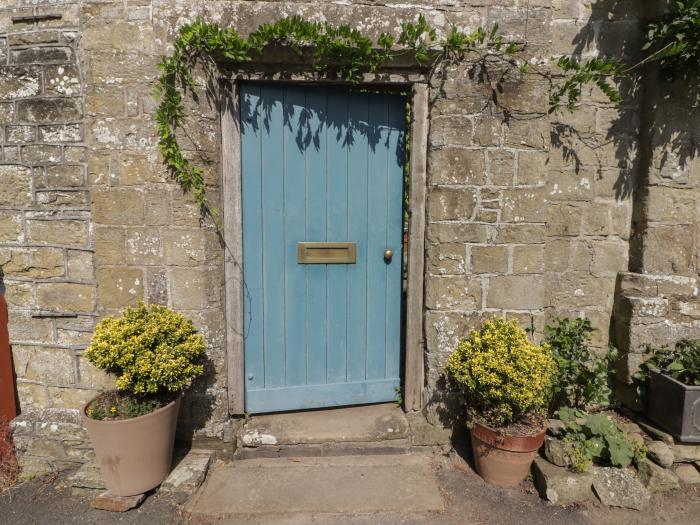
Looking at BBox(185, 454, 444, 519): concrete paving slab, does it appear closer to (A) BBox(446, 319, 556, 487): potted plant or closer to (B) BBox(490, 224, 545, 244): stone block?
(A) BBox(446, 319, 556, 487): potted plant

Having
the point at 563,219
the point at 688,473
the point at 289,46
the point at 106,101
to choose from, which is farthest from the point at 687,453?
the point at 106,101

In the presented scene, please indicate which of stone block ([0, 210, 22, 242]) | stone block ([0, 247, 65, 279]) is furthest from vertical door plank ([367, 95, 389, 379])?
stone block ([0, 210, 22, 242])

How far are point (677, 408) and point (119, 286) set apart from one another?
376cm

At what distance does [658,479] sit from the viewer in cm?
262

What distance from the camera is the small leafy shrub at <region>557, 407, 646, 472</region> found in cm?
260

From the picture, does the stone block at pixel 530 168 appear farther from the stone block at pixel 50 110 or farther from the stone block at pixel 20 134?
the stone block at pixel 20 134

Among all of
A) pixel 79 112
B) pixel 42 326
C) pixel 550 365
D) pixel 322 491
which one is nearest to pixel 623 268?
pixel 550 365

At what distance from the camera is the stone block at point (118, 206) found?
8.78 ft

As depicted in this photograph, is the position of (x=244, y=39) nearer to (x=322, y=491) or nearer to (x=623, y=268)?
(x=322, y=491)

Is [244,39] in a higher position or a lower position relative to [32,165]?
higher

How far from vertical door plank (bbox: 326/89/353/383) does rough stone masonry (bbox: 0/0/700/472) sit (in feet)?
1.92

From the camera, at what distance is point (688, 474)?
2758 mm

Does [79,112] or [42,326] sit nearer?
[79,112]

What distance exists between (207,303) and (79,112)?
1461mm
